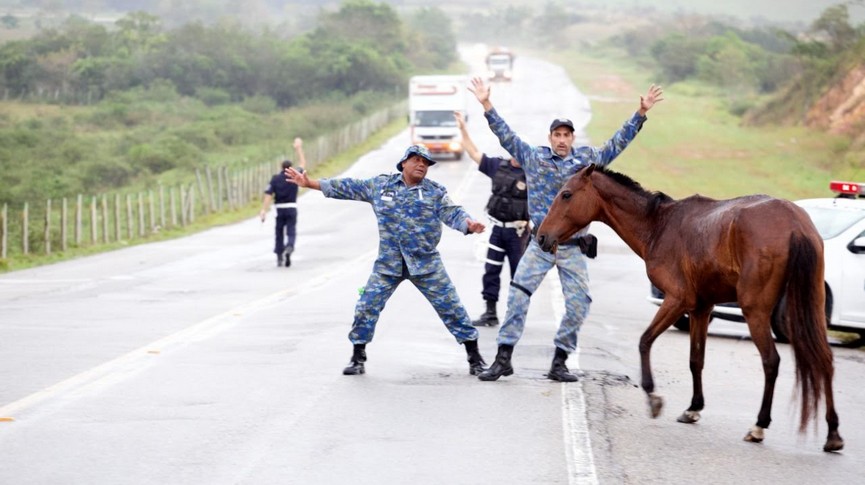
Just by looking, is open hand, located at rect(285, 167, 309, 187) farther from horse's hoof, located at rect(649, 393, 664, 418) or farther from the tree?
the tree

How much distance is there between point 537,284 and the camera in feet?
32.3

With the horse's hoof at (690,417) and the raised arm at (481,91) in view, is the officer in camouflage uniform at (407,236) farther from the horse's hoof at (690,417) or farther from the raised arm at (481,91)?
the horse's hoof at (690,417)

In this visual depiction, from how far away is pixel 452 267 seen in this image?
21.4 meters

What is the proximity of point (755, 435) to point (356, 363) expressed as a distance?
132 inches

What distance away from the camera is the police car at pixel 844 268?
1370 cm

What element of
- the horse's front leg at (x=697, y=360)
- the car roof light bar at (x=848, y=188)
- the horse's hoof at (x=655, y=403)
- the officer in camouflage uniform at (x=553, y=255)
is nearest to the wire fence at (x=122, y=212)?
the car roof light bar at (x=848, y=188)

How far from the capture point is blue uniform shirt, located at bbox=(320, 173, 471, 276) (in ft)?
32.3

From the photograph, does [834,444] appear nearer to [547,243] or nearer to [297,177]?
[547,243]

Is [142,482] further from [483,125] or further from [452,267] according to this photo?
[483,125]

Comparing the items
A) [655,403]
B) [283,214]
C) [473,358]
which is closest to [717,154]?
[283,214]

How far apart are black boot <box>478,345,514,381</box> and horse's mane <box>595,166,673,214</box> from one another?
158 cm

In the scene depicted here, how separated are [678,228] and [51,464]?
183 inches

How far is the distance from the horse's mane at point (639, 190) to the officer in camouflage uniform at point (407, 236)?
1.16 meters

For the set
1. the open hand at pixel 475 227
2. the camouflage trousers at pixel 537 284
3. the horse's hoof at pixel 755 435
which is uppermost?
the open hand at pixel 475 227
